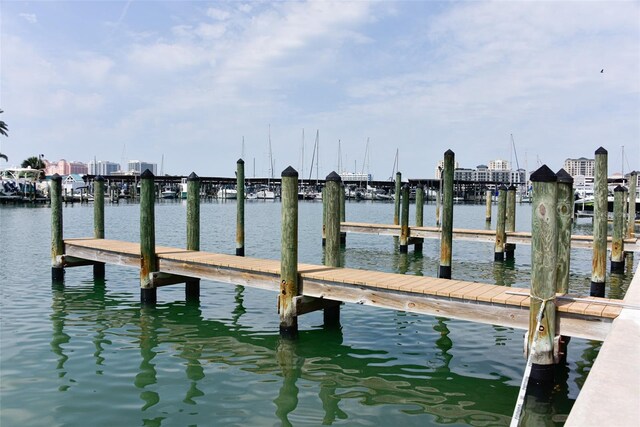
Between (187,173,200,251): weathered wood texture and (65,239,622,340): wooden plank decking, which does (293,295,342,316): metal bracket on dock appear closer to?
(65,239,622,340): wooden plank decking

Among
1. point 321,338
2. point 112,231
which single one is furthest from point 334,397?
point 112,231

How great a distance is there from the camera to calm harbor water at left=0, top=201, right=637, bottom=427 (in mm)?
6965

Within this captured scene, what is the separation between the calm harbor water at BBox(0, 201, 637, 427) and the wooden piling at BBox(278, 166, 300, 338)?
0.39m

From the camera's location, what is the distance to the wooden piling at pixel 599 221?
1392 cm

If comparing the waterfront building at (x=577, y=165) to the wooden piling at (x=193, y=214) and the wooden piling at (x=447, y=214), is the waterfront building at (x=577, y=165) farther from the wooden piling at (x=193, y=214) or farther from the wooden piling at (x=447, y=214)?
the wooden piling at (x=193, y=214)

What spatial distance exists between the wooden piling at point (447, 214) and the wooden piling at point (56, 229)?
1043cm

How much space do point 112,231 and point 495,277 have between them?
24709mm

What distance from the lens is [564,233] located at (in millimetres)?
8656

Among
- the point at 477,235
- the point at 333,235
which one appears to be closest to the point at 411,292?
the point at 333,235

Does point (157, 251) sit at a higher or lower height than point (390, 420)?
higher

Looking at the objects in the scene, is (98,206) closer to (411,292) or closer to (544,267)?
(411,292)

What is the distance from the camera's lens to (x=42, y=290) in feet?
47.2

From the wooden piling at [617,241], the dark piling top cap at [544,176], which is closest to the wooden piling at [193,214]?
the dark piling top cap at [544,176]

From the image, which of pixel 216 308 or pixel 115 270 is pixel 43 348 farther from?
pixel 115 270
